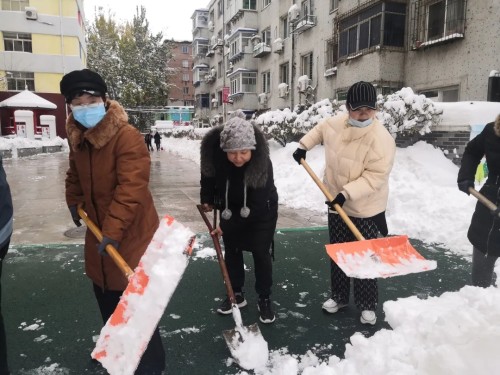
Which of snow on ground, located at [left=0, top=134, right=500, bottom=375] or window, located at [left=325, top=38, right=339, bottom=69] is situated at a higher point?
window, located at [left=325, top=38, right=339, bottom=69]

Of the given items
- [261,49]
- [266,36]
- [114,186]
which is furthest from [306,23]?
[114,186]

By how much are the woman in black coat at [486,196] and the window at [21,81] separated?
29.2 m

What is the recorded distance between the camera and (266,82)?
2594cm

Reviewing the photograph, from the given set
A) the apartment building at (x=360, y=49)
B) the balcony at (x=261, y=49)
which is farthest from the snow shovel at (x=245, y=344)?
the balcony at (x=261, y=49)

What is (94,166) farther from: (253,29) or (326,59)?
(253,29)

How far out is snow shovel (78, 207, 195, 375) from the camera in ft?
6.24

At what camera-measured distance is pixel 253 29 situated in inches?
1054

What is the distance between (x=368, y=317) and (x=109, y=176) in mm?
2133

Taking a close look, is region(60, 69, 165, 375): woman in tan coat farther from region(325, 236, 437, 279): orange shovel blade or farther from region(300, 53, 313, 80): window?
region(300, 53, 313, 80): window

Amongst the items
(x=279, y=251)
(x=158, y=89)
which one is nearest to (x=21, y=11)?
(x=158, y=89)

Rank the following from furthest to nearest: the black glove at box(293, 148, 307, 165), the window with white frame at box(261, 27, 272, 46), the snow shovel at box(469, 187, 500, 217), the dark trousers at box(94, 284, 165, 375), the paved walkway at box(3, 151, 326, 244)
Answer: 1. the window with white frame at box(261, 27, 272, 46)
2. the paved walkway at box(3, 151, 326, 244)
3. the black glove at box(293, 148, 307, 165)
4. the snow shovel at box(469, 187, 500, 217)
5. the dark trousers at box(94, 284, 165, 375)

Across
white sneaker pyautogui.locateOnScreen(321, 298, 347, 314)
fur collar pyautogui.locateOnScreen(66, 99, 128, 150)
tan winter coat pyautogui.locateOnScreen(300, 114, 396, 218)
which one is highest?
fur collar pyautogui.locateOnScreen(66, 99, 128, 150)

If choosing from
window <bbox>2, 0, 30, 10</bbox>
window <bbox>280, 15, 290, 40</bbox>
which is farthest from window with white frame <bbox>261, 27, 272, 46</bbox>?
window <bbox>2, 0, 30, 10</bbox>

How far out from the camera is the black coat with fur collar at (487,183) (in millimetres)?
2730
